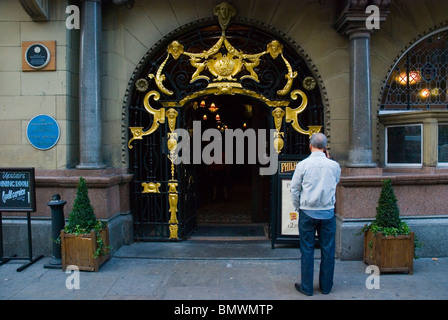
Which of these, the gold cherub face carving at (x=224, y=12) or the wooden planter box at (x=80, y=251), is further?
the gold cherub face carving at (x=224, y=12)

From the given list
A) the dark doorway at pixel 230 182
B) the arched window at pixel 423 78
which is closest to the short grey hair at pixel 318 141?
the dark doorway at pixel 230 182

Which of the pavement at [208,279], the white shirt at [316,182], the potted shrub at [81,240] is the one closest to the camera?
the white shirt at [316,182]

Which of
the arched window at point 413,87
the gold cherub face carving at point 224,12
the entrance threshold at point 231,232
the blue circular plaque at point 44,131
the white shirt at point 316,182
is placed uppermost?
the gold cherub face carving at point 224,12

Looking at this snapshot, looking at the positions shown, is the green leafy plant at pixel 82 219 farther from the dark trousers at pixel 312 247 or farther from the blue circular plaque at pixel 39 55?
the dark trousers at pixel 312 247

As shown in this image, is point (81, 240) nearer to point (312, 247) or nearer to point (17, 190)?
point (17, 190)

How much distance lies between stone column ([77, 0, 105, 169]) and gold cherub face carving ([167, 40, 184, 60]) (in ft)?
4.21

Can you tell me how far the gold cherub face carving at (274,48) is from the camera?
6848 millimetres

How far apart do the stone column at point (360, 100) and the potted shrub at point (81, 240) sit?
4.49m

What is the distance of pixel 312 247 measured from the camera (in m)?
4.77

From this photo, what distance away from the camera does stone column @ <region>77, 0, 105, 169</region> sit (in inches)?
251

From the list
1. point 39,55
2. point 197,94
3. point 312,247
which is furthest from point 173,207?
point 39,55

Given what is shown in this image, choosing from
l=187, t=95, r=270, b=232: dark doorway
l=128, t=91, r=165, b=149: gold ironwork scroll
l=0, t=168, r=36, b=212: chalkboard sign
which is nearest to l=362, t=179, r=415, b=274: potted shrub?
l=187, t=95, r=270, b=232: dark doorway

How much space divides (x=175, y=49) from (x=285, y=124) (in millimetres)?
2534
